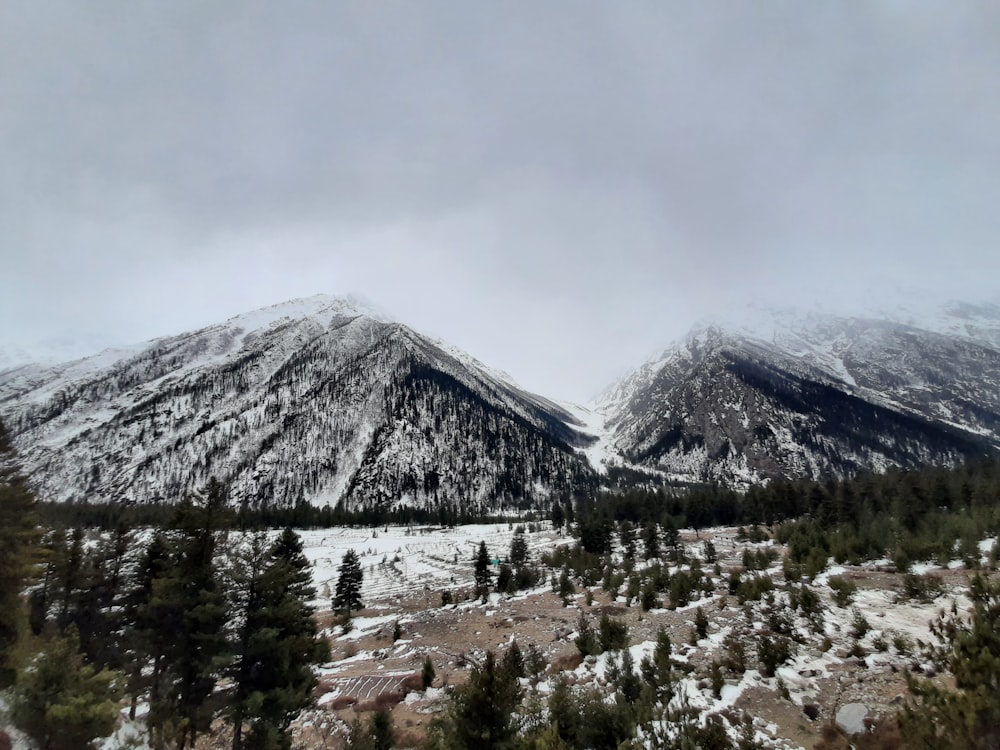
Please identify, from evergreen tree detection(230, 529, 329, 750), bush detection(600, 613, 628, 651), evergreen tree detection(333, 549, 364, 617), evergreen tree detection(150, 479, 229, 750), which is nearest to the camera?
evergreen tree detection(150, 479, 229, 750)

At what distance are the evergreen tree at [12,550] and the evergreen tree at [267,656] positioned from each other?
6.94 m

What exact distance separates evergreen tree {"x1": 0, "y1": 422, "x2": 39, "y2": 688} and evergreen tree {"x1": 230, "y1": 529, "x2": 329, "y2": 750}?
6.94 m

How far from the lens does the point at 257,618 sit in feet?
48.3

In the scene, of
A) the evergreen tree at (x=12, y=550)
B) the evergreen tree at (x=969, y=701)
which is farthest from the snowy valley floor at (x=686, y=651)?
the evergreen tree at (x=969, y=701)

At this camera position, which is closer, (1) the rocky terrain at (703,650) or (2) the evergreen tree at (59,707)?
(2) the evergreen tree at (59,707)

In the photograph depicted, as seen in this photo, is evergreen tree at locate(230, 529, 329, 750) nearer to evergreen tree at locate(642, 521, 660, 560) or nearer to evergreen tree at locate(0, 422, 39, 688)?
evergreen tree at locate(0, 422, 39, 688)

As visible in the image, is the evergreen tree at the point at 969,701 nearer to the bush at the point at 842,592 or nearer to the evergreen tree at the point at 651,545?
the bush at the point at 842,592

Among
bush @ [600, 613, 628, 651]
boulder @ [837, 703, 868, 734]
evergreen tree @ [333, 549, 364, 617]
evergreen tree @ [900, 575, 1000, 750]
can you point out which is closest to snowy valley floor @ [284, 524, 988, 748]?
boulder @ [837, 703, 868, 734]

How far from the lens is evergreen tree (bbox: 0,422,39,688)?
15.3m

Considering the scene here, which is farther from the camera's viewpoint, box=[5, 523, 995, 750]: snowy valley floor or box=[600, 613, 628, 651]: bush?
box=[600, 613, 628, 651]: bush

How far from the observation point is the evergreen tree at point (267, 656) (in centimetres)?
1420

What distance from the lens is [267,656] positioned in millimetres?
14703

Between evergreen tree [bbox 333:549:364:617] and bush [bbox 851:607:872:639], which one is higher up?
bush [bbox 851:607:872:639]

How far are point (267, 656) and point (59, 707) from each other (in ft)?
17.4
